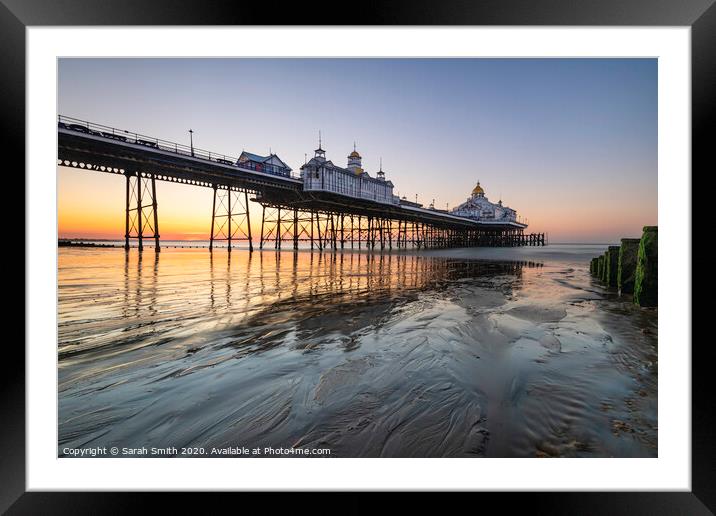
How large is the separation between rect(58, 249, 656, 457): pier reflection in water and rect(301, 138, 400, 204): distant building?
2613 centimetres

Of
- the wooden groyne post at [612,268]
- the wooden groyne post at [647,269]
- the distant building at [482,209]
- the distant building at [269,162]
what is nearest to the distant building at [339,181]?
the distant building at [269,162]

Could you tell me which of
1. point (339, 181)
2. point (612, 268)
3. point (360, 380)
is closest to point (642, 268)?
point (612, 268)

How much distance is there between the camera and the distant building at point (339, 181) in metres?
30.8

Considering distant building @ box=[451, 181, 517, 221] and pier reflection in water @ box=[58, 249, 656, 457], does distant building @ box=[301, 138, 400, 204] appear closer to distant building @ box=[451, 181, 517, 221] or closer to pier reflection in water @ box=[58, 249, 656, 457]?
pier reflection in water @ box=[58, 249, 656, 457]

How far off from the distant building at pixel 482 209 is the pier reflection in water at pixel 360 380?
83.0 m

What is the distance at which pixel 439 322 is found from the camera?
15.6 feet

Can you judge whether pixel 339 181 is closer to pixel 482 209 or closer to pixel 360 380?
pixel 360 380

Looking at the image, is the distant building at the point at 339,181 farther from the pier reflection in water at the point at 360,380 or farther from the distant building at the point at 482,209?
the distant building at the point at 482,209

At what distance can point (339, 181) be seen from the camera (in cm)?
3419

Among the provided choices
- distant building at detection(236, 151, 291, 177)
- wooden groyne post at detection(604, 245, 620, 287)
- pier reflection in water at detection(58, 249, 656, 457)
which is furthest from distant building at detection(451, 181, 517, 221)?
pier reflection in water at detection(58, 249, 656, 457)

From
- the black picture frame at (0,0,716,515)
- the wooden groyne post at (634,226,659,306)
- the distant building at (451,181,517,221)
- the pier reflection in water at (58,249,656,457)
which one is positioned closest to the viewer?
the black picture frame at (0,0,716,515)

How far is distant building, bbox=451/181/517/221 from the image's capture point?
272 ft
